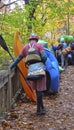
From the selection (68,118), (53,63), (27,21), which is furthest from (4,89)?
(27,21)

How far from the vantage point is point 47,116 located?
7230mm

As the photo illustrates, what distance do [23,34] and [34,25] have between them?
833 millimetres

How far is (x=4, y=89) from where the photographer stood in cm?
680

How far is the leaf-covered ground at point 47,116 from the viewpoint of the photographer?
635cm

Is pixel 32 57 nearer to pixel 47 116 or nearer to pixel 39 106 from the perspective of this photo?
pixel 39 106

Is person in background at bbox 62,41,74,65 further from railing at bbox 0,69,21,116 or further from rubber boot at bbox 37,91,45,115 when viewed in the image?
rubber boot at bbox 37,91,45,115

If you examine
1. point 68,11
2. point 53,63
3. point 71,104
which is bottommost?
point 71,104

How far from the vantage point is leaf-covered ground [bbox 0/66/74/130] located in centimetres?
635

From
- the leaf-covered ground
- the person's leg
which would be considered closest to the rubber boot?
the person's leg

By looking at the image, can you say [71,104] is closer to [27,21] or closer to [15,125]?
[15,125]

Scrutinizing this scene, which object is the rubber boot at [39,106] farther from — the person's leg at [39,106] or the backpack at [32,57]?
the backpack at [32,57]

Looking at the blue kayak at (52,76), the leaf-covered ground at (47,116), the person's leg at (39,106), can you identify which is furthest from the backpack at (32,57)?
the blue kayak at (52,76)

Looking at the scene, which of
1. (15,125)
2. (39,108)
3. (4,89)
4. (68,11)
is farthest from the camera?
(68,11)

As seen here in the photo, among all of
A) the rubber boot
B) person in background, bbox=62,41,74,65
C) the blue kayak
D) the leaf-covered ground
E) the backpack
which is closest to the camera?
the leaf-covered ground
